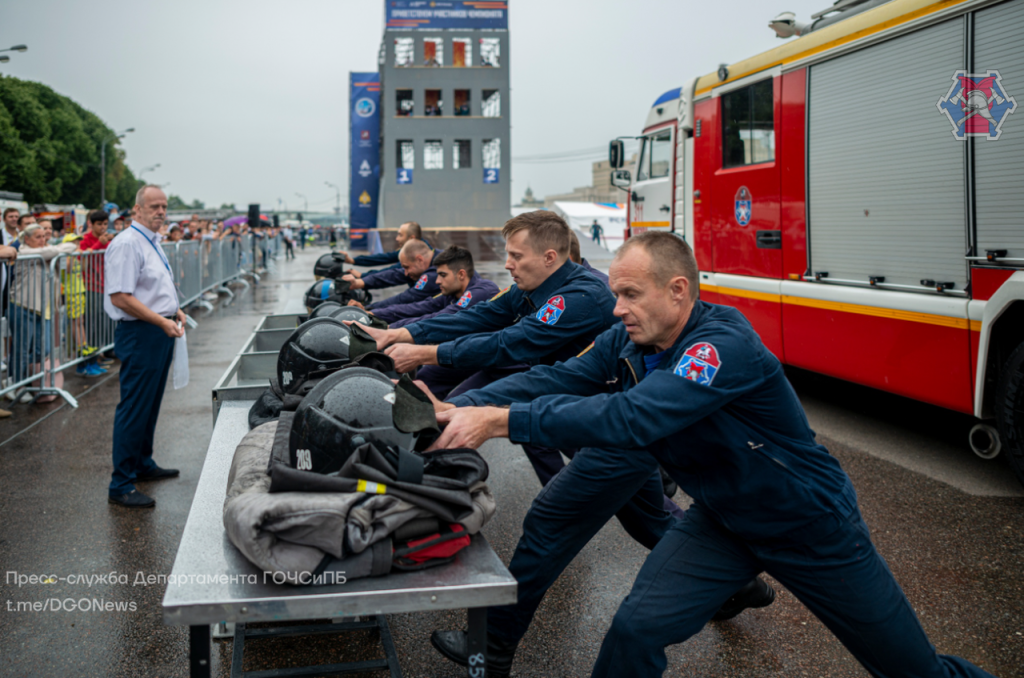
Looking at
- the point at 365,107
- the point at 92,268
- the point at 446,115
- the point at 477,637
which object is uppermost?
the point at 365,107

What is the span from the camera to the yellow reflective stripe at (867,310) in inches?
217

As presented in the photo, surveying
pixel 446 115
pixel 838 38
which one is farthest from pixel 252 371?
pixel 446 115

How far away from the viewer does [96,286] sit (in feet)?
32.4

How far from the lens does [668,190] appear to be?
10.1 meters

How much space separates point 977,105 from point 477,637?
5239 millimetres

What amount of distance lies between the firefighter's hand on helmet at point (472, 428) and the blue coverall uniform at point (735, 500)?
57 mm

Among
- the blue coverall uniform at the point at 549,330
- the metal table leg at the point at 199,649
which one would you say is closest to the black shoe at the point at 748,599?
the blue coverall uniform at the point at 549,330

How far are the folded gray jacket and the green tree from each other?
60.5m

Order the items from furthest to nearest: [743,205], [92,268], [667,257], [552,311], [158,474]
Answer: [92,268] < [743,205] < [158,474] < [552,311] < [667,257]

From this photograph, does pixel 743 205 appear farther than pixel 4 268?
Yes

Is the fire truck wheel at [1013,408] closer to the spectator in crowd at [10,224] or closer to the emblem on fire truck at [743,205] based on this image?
the emblem on fire truck at [743,205]

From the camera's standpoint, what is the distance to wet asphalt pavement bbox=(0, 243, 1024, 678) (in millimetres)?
3312

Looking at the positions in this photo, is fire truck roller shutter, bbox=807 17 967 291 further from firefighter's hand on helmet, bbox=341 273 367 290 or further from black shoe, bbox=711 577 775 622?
firefighter's hand on helmet, bbox=341 273 367 290

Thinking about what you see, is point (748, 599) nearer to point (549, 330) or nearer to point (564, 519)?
point (564, 519)
